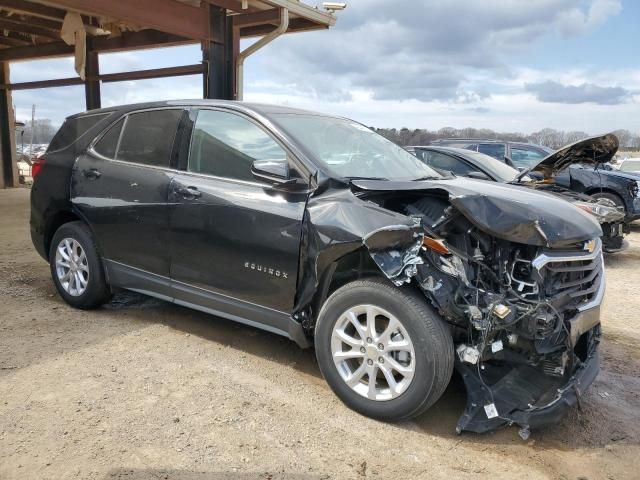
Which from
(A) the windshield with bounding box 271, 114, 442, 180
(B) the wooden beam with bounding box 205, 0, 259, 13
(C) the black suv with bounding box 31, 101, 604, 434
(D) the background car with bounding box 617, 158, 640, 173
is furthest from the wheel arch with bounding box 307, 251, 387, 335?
(D) the background car with bounding box 617, 158, 640, 173

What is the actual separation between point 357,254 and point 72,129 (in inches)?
123

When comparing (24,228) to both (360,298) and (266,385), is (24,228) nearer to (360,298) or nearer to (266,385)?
(266,385)

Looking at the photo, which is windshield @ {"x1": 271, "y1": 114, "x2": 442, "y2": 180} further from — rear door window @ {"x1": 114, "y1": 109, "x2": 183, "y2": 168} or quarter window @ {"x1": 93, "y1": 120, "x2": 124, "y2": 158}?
quarter window @ {"x1": 93, "y1": 120, "x2": 124, "y2": 158}

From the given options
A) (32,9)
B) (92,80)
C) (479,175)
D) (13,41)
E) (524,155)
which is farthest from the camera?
(13,41)

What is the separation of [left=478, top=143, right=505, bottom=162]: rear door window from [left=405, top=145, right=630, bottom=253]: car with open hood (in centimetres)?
223

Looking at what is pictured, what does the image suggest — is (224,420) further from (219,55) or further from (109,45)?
(109,45)

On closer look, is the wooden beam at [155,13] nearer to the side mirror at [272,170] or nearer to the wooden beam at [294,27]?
the wooden beam at [294,27]

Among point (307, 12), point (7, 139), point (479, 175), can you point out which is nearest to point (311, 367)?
point (479, 175)

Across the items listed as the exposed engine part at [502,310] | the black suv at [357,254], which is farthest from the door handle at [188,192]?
the exposed engine part at [502,310]

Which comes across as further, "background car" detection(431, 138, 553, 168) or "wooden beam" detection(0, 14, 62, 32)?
"background car" detection(431, 138, 553, 168)

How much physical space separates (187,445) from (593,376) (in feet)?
7.54

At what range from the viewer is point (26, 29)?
34.5ft

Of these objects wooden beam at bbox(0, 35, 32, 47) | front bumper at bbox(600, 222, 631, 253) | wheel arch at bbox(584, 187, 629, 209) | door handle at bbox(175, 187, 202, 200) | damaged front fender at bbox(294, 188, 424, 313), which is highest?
wooden beam at bbox(0, 35, 32, 47)

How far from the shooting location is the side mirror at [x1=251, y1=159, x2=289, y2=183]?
3338 millimetres
